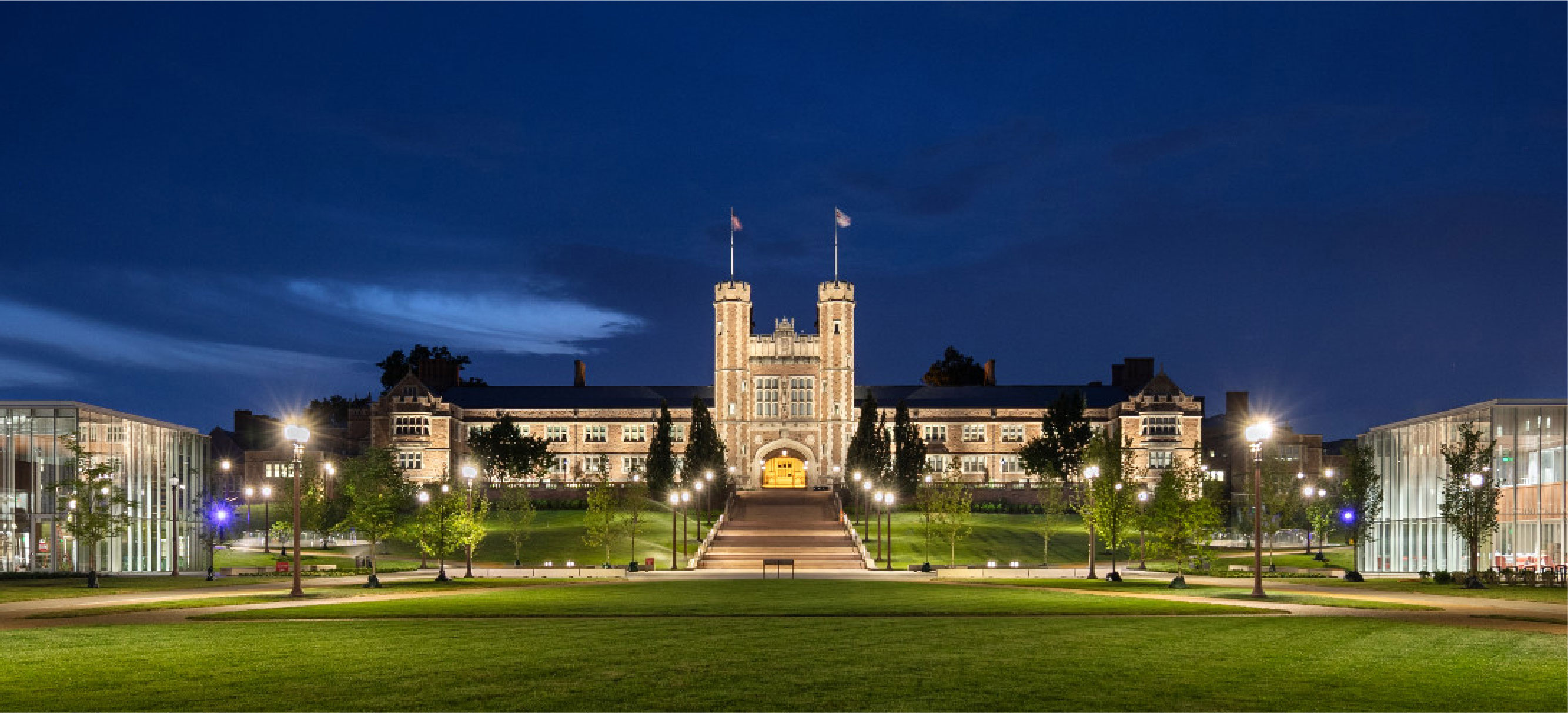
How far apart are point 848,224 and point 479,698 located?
280 ft

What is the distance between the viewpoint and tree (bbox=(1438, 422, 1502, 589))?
49.7 meters

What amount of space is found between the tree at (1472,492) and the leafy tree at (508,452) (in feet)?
224

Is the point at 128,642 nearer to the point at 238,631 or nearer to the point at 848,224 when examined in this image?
the point at 238,631

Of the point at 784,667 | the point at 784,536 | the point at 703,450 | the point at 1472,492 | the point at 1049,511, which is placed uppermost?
the point at 784,667

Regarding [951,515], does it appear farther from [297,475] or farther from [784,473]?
[784,473]

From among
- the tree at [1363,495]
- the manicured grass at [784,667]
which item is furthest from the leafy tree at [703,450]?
the manicured grass at [784,667]

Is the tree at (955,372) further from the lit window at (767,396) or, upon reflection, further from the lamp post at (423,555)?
the lamp post at (423,555)

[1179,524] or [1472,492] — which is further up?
[1472,492]

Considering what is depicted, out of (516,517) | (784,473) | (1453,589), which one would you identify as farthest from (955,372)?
(1453,589)

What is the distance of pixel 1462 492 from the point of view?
5100 cm

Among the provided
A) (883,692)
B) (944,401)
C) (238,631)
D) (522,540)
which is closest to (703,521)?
(522,540)

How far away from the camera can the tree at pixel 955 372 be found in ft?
506

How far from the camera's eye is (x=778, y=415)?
389 feet

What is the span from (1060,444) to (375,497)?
6018cm
